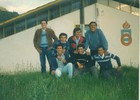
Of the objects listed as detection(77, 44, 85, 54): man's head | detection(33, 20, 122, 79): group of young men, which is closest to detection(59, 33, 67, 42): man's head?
detection(33, 20, 122, 79): group of young men

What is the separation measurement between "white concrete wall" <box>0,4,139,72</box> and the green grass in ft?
0.50

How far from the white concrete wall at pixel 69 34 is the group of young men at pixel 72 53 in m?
0.08

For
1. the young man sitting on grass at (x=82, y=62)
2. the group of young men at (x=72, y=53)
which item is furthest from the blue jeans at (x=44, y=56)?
the young man sitting on grass at (x=82, y=62)

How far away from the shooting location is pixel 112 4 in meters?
4.29

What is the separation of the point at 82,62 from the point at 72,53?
0.65 feet

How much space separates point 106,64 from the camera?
14.3 feet

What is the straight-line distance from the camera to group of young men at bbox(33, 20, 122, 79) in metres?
4.32

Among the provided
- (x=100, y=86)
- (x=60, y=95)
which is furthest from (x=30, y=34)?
(x=100, y=86)

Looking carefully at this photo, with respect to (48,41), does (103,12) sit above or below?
above

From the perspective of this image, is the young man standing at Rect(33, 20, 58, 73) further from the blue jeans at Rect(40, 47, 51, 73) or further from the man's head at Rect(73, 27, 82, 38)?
the man's head at Rect(73, 27, 82, 38)

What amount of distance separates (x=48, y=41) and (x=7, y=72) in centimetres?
76

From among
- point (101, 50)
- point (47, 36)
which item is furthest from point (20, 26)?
Answer: point (101, 50)

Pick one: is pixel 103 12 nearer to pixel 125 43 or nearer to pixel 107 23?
pixel 107 23

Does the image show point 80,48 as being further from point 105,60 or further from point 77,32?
point 105,60
